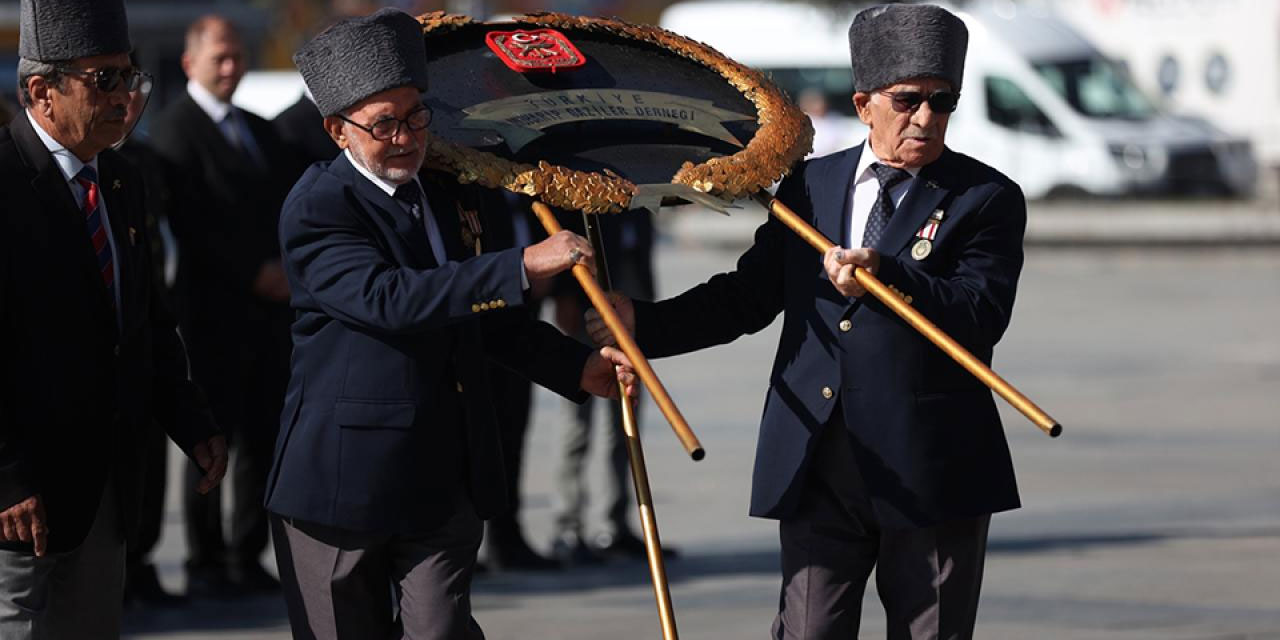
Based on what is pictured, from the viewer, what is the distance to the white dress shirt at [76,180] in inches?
188

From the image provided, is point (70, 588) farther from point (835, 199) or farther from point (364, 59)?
point (835, 199)

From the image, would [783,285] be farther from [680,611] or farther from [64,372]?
[680,611]

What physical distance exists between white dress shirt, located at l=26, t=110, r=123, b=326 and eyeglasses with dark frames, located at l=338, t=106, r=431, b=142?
66 cm

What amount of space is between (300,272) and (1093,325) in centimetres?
1241

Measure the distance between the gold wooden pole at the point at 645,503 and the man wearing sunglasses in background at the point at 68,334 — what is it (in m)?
1.02

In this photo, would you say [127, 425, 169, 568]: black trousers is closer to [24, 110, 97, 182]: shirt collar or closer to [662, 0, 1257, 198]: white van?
[24, 110, 97, 182]: shirt collar

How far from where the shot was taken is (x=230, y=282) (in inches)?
314

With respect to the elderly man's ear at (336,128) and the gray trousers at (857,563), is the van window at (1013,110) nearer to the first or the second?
the gray trousers at (857,563)

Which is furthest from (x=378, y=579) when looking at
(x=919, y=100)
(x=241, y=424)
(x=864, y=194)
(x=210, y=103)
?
(x=210, y=103)

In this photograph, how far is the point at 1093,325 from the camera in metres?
16.4

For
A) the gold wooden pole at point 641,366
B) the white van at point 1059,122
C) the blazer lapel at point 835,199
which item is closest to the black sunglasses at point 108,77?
the gold wooden pole at point 641,366

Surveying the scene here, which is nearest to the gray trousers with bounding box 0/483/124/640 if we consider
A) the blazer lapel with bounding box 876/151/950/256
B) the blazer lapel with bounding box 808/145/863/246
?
the blazer lapel with bounding box 808/145/863/246

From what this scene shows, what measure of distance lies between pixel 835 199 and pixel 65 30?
1.73 meters

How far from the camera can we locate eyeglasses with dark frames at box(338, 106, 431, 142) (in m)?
4.61
